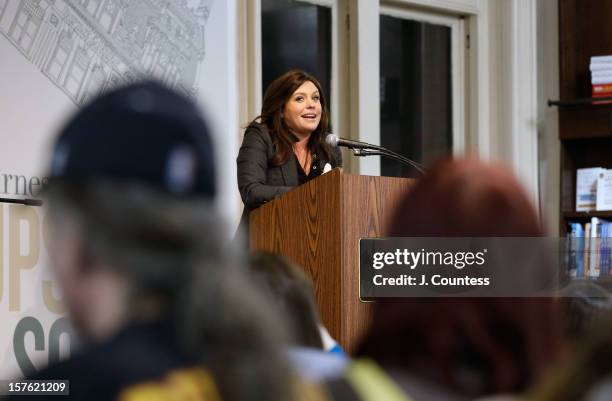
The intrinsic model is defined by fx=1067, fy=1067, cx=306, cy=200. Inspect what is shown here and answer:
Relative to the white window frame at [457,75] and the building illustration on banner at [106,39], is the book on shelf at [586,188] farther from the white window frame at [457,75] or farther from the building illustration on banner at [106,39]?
the building illustration on banner at [106,39]

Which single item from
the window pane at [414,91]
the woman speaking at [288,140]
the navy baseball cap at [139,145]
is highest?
the window pane at [414,91]

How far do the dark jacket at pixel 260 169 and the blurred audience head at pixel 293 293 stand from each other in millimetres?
2258

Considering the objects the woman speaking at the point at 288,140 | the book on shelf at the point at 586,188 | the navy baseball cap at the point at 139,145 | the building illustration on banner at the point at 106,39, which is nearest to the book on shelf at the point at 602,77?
the book on shelf at the point at 586,188

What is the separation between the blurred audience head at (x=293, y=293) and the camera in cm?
106

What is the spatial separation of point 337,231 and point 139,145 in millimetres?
2164

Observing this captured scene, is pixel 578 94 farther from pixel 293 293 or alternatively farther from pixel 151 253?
pixel 151 253

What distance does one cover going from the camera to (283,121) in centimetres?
377

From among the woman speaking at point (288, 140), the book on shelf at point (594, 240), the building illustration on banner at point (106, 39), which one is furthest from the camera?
the book on shelf at point (594, 240)

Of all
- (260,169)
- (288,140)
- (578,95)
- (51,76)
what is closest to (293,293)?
(260,169)

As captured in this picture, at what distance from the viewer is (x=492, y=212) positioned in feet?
2.68

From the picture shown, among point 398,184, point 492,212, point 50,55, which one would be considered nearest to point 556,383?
point 492,212

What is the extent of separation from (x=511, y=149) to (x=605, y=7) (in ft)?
3.38

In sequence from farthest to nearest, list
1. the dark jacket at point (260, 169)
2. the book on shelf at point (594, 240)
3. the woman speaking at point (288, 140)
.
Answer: the book on shelf at point (594, 240)
the woman speaking at point (288, 140)
the dark jacket at point (260, 169)

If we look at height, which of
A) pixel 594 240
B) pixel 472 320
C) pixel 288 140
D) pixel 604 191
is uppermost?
pixel 288 140
